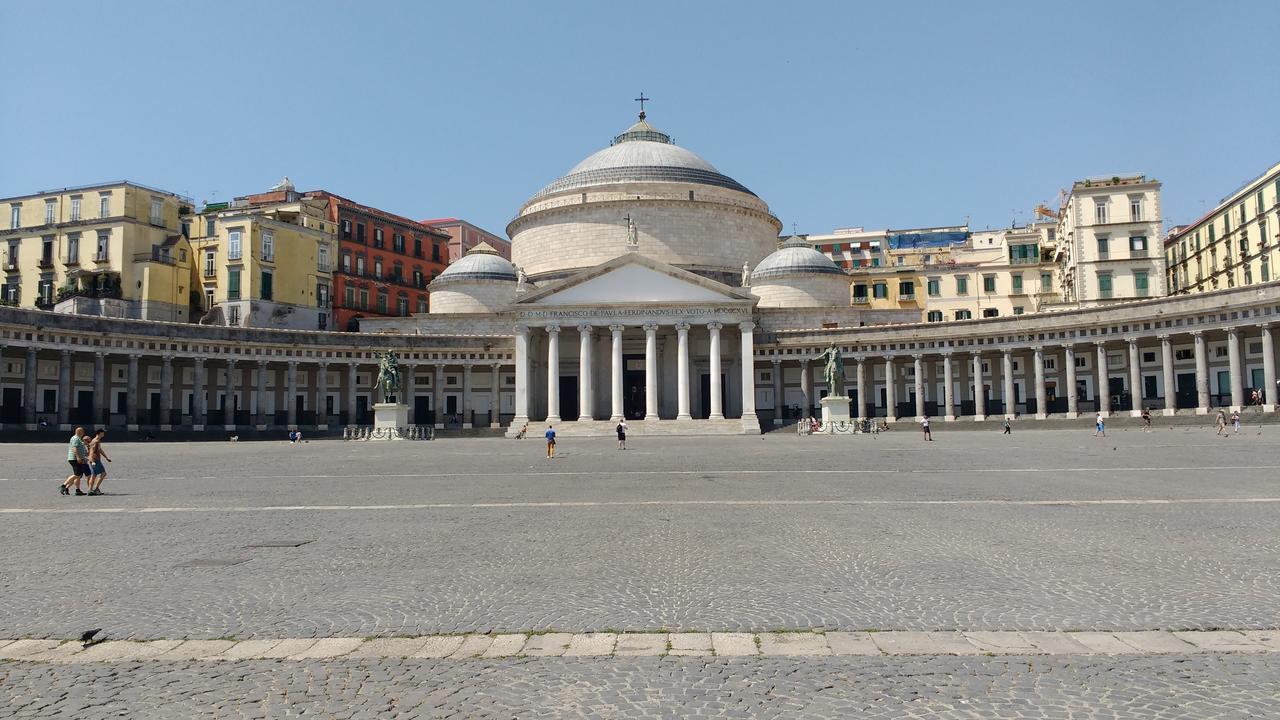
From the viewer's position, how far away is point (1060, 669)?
5.82 metres

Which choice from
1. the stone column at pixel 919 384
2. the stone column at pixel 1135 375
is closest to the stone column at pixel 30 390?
the stone column at pixel 919 384

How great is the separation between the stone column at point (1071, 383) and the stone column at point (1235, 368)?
306 inches

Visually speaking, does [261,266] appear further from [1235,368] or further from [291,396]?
[1235,368]

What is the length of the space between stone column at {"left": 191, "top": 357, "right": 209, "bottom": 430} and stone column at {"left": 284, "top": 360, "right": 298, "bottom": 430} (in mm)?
4923

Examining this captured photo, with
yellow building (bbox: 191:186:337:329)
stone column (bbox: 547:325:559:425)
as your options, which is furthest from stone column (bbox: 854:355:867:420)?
yellow building (bbox: 191:186:337:329)

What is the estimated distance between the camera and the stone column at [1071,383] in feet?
176

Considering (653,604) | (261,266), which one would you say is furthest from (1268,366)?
(261,266)

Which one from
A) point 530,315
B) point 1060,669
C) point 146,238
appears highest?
point 146,238

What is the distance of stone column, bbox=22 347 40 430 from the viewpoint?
47906mm

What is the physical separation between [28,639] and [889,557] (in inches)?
305

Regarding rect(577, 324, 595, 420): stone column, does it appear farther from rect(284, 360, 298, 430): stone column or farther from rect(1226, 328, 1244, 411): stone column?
rect(1226, 328, 1244, 411): stone column

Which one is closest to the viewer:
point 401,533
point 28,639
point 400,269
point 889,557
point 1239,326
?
point 28,639

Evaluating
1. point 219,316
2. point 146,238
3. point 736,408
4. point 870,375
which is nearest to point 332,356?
point 219,316

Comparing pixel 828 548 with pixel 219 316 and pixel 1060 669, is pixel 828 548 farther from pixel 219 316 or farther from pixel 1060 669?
pixel 219 316
